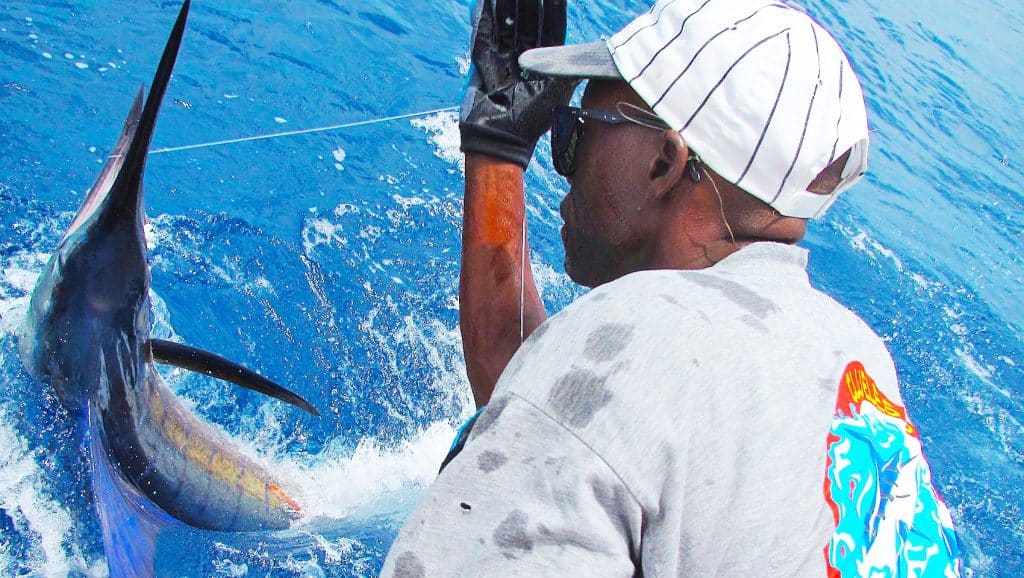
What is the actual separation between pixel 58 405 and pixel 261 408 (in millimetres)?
1272

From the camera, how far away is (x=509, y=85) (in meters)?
2.49

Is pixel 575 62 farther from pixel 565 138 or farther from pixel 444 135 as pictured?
pixel 444 135

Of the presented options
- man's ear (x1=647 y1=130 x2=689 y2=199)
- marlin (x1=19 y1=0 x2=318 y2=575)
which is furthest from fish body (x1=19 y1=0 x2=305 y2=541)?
man's ear (x1=647 y1=130 x2=689 y2=199)

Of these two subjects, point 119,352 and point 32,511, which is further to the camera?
point 32,511

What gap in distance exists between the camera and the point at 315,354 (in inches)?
168

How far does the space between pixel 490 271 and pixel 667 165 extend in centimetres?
102

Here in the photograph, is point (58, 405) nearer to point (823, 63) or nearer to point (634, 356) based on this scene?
point (634, 356)

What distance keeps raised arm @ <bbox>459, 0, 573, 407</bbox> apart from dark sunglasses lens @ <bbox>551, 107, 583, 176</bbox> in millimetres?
496

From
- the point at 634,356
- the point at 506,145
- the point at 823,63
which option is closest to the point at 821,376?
the point at 634,356

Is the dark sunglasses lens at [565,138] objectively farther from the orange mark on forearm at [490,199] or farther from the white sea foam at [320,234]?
the white sea foam at [320,234]

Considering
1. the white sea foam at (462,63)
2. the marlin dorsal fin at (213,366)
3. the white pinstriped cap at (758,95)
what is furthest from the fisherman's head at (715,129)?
the white sea foam at (462,63)

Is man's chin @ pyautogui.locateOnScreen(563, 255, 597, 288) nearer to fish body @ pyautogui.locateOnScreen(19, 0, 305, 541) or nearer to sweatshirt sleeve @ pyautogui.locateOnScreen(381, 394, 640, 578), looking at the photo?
sweatshirt sleeve @ pyautogui.locateOnScreen(381, 394, 640, 578)

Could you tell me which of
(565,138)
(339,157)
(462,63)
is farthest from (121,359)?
(462,63)

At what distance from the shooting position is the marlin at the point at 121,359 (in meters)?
2.54
